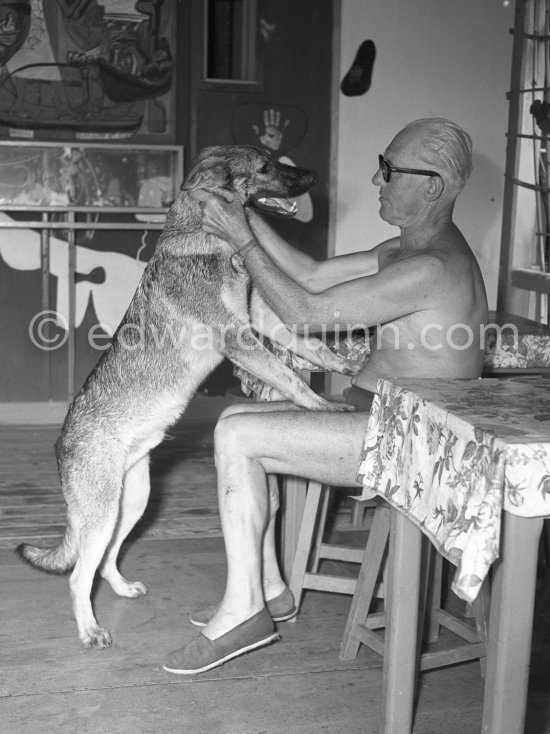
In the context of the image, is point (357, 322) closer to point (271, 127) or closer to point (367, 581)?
point (367, 581)

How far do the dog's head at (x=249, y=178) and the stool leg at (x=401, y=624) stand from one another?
136 centimetres

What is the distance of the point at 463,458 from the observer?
71.9 inches

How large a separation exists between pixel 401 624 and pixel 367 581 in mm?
568

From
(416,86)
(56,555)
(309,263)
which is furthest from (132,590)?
(416,86)

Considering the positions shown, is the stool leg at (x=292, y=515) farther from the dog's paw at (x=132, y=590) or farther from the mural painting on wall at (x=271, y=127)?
the mural painting on wall at (x=271, y=127)

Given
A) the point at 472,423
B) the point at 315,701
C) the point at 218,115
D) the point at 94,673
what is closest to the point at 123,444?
the point at 94,673

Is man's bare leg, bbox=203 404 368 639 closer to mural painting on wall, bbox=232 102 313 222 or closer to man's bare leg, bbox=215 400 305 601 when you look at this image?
man's bare leg, bbox=215 400 305 601

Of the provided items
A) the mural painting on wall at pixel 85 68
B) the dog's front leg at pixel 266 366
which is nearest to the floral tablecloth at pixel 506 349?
the dog's front leg at pixel 266 366

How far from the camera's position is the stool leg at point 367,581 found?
2.66m

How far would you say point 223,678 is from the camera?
257cm

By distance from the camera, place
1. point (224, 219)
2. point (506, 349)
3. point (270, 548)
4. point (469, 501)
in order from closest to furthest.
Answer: point (469, 501), point (224, 219), point (270, 548), point (506, 349)

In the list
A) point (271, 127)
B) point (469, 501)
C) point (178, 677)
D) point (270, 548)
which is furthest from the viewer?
point (271, 127)

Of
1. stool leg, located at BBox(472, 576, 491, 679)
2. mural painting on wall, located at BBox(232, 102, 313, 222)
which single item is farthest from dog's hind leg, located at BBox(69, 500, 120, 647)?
mural painting on wall, located at BBox(232, 102, 313, 222)

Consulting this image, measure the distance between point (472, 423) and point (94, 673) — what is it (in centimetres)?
148
